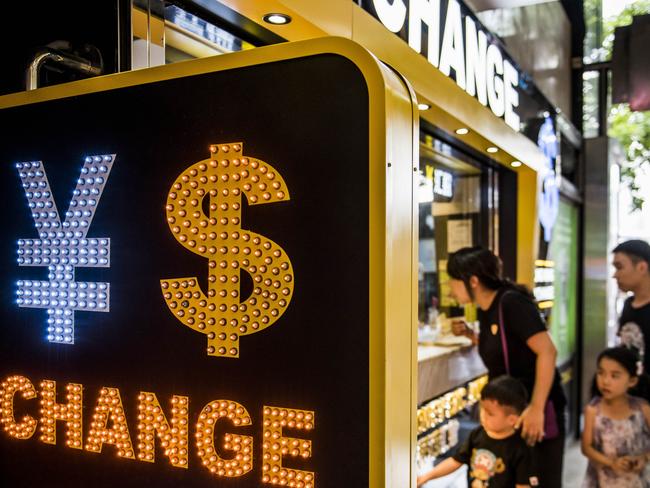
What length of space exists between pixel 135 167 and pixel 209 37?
127 cm

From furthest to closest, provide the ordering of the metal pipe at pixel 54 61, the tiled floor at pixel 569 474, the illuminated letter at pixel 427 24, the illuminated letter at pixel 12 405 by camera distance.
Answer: the tiled floor at pixel 569 474 < the illuminated letter at pixel 427 24 < the metal pipe at pixel 54 61 < the illuminated letter at pixel 12 405

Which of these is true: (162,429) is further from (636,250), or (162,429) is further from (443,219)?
(636,250)

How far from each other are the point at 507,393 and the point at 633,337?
5.36ft

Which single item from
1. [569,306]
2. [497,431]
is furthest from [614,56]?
[497,431]

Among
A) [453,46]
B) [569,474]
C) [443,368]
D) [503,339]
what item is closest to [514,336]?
[503,339]

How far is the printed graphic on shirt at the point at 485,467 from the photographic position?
10.3ft

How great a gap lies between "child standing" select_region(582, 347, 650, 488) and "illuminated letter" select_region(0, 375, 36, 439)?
3206mm

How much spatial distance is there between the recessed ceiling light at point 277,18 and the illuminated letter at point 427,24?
94cm

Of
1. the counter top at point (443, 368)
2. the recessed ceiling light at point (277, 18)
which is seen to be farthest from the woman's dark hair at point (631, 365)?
the recessed ceiling light at point (277, 18)

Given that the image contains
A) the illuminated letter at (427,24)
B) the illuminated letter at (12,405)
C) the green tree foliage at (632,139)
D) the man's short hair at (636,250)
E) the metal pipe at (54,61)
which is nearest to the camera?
the illuminated letter at (12,405)

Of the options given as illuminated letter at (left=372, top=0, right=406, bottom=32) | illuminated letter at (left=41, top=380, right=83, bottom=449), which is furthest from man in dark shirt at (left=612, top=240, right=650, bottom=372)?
illuminated letter at (left=41, top=380, right=83, bottom=449)

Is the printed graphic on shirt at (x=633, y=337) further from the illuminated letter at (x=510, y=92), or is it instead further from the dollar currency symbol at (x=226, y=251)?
the dollar currency symbol at (x=226, y=251)

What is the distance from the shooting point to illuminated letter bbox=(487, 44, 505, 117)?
13.4 ft

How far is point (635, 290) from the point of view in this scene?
4371 millimetres
